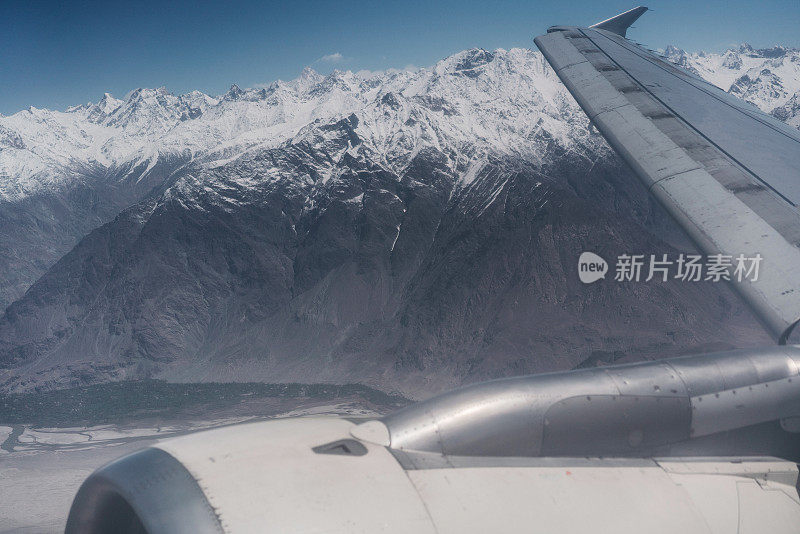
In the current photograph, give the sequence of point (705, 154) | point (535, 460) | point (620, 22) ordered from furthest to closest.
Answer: point (620, 22) < point (705, 154) < point (535, 460)

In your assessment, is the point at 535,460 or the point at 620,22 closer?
the point at 535,460

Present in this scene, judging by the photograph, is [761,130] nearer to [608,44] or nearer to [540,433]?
[608,44]

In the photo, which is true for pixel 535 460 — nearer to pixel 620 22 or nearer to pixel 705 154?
pixel 705 154

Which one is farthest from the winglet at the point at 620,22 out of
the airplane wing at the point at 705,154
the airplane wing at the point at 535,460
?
the airplane wing at the point at 535,460

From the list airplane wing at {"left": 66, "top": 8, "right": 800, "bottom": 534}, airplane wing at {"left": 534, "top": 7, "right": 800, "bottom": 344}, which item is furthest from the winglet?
airplane wing at {"left": 66, "top": 8, "right": 800, "bottom": 534}

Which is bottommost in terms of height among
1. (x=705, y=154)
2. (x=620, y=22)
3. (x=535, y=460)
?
(x=535, y=460)

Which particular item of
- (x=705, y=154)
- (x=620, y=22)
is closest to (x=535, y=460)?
(x=705, y=154)

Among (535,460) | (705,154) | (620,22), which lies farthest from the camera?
(620,22)
